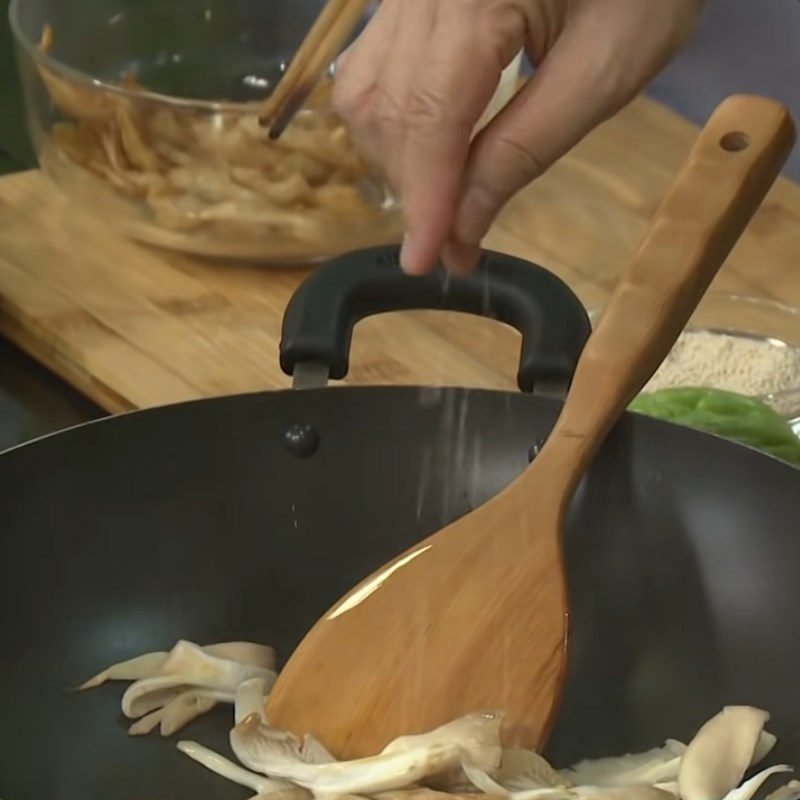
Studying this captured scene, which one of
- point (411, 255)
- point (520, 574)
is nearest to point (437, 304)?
point (411, 255)

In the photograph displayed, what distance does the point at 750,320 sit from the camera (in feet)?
3.22

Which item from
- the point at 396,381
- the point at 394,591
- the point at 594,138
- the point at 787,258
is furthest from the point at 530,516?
the point at 594,138

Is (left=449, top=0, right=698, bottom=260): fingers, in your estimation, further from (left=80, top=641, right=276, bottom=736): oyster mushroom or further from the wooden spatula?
(left=80, top=641, right=276, bottom=736): oyster mushroom

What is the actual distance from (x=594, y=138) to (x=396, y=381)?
0.37 meters

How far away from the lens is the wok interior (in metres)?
0.67

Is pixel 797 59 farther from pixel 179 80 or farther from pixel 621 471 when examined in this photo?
pixel 621 471

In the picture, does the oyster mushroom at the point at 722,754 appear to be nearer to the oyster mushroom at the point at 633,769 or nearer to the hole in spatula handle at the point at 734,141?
the oyster mushroom at the point at 633,769

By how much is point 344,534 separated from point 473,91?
0.21 metres

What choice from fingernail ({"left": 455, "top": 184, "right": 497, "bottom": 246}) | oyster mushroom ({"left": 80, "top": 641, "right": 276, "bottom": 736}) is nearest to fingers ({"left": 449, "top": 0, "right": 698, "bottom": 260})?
fingernail ({"left": 455, "top": 184, "right": 497, "bottom": 246})

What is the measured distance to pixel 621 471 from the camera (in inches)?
28.3

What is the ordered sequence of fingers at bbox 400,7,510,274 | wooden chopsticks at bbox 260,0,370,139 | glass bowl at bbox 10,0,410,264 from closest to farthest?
1. fingers at bbox 400,7,510,274
2. wooden chopsticks at bbox 260,0,370,139
3. glass bowl at bbox 10,0,410,264

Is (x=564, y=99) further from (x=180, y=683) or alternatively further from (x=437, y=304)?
(x=180, y=683)

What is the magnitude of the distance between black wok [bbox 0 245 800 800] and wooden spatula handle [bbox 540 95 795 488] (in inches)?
1.3

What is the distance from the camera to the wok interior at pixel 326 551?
0.67m
